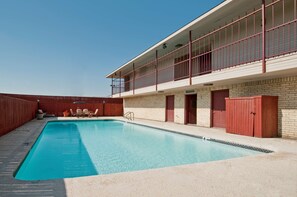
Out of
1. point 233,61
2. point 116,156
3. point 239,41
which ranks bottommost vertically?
point 116,156

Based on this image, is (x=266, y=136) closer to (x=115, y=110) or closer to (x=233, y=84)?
(x=233, y=84)

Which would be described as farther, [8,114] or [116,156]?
[8,114]

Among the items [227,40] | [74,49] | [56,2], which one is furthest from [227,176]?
[74,49]

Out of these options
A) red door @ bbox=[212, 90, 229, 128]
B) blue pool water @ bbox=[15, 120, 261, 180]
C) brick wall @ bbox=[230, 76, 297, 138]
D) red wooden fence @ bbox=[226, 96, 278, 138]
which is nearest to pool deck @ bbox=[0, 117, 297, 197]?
blue pool water @ bbox=[15, 120, 261, 180]

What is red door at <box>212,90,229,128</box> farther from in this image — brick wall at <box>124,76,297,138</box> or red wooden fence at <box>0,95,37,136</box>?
red wooden fence at <box>0,95,37,136</box>

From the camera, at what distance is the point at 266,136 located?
857 cm

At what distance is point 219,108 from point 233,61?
8.65ft

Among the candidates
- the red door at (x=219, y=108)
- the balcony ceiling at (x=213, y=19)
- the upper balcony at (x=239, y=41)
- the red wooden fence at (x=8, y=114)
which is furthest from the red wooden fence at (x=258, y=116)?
the red wooden fence at (x=8, y=114)

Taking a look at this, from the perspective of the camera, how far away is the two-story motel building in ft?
26.7

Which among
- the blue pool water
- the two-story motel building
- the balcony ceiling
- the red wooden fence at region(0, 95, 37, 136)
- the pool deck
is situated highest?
the balcony ceiling

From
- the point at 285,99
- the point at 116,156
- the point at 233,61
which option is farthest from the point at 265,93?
the point at 116,156

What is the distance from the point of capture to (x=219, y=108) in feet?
39.5

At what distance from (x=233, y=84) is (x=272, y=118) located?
284 cm

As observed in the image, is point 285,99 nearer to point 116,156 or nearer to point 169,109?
point 116,156
